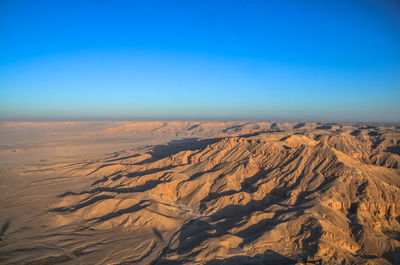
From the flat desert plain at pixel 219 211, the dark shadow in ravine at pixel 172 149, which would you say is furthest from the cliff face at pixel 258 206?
the dark shadow in ravine at pixel 172 149

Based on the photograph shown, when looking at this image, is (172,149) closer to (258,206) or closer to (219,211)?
(219,211)

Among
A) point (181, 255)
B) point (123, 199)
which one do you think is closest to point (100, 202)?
point (123, 199)

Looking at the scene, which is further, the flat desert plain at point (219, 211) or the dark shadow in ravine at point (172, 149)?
the dark shadow in ravine at point (172, 149)

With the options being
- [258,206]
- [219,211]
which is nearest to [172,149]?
[219,211]

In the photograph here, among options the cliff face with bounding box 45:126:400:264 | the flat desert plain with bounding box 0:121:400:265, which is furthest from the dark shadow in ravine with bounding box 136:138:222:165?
the cliff face with bounding box 45:126:400:264

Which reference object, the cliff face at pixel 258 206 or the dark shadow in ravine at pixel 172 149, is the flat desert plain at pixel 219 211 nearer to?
the cliff face at pixel 258 206

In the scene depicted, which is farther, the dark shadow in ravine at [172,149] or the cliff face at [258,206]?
the dark shadow in ravine at [172,149]
